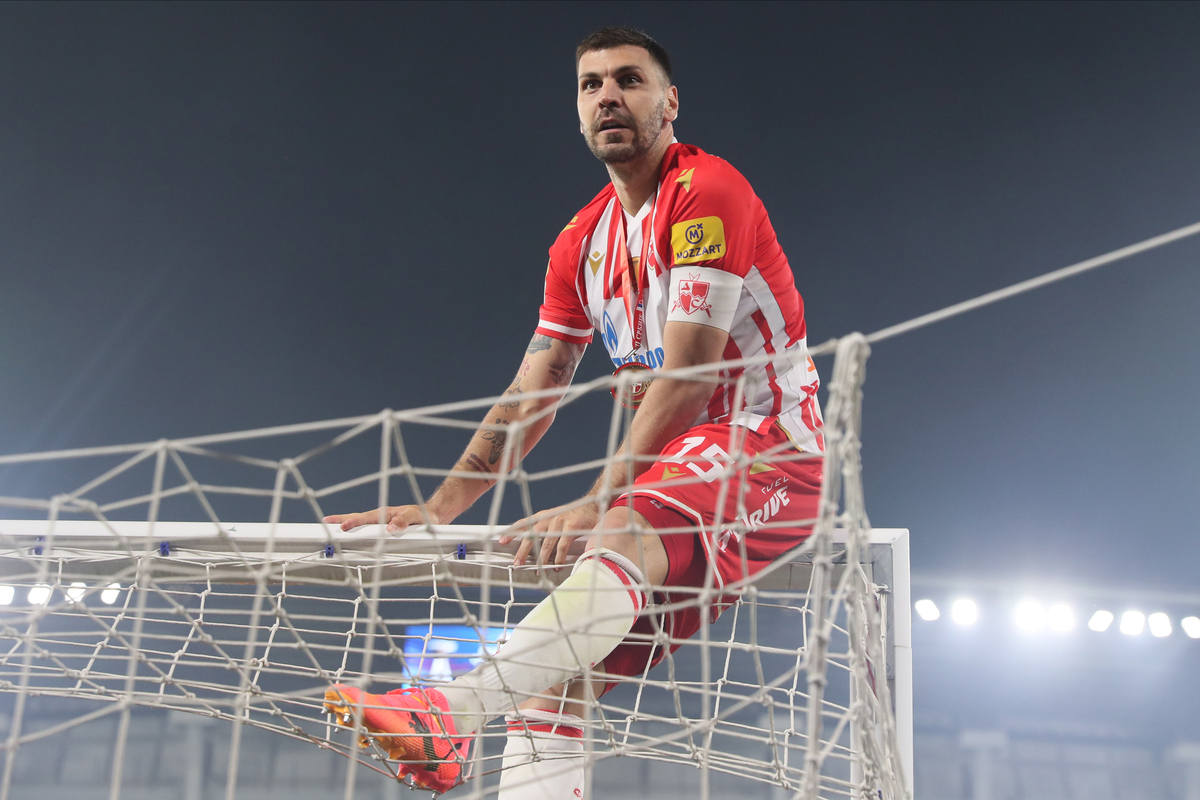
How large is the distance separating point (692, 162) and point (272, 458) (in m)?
1.90

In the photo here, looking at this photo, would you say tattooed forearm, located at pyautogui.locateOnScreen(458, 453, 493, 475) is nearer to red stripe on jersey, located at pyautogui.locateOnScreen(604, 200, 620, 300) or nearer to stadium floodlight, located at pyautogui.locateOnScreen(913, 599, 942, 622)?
red stripe on jersey, located at pyautogui.locateOnScreen(604, 200, 620, 300)

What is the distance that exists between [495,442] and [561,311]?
0.67ft

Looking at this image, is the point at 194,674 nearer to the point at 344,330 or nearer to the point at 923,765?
the point at 344,330

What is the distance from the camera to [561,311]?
1.25 metres

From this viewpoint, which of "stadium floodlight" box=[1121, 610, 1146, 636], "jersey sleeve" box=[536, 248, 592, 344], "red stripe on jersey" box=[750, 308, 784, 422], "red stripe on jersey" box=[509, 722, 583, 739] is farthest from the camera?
"stadium floodlight" box=[1121, 610, 1146, 636]

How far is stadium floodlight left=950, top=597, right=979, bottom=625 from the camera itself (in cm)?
252

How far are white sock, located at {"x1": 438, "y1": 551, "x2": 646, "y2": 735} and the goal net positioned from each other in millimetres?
25

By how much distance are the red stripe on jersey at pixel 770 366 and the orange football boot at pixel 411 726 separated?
47 cm

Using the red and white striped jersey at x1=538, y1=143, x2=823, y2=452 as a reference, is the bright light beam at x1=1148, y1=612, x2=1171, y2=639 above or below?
below

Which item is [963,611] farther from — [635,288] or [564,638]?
[564,638]

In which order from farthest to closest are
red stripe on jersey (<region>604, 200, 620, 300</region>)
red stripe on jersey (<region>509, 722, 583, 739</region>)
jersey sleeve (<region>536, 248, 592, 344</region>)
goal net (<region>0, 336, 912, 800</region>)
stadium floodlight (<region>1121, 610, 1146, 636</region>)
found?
stadium floodlight (<region>1121, 610, 1146, 636</region>)
jersey sleeve (<region>536, 248, 592, 344</region>)
red stripe on jersey (<region>604, 200, 620, 300</region>)
red stripe on jersey (<region>509, 722, 583, 739</region>)
goal net (<region>0, 336, 912, 800</region>)

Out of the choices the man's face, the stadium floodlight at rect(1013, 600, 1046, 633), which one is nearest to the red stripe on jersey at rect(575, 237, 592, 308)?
the man's face

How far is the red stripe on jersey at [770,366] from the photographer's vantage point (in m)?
1.02

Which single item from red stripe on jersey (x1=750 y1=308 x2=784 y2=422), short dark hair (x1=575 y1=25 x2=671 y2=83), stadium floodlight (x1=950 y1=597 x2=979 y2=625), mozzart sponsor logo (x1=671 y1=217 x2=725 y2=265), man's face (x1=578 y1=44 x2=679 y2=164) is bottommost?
stadium floodlight (x1=950 y1=597 x2=979 y2=625)
